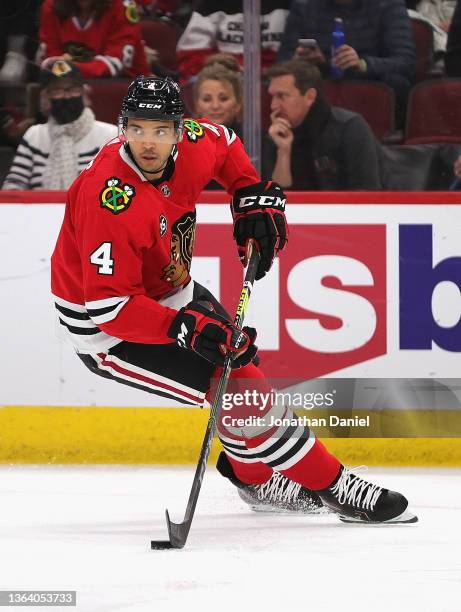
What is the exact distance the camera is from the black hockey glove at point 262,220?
3.24m

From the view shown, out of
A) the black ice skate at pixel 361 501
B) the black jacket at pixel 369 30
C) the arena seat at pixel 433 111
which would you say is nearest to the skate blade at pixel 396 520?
the black ice skate at pixel 361 501

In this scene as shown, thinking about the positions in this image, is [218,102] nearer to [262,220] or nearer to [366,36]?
[366,36]

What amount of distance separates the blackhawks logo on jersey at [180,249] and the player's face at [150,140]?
0.62 feet

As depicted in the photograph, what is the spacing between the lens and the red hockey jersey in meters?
2.85

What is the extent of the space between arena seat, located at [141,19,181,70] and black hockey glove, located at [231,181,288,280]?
87 cm

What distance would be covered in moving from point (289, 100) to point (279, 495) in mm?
1266

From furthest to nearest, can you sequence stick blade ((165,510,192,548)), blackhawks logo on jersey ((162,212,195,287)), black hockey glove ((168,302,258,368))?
1. blackhawks logo on jersey ((162,212,195,287))
2. stick blade ((165,510,192,548))
3. black hockey glove ((168,302,258,368))

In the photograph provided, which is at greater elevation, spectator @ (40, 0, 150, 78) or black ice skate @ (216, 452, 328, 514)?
spectator @ (40, 0, 150, 78)

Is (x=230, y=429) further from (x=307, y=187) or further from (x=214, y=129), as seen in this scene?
(x=307, y=187)

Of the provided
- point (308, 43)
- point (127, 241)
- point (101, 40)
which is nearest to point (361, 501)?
point (127, 241)

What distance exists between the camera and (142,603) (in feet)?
8.09

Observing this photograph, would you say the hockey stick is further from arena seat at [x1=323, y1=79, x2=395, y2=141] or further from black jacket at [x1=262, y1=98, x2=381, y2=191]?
arena seat at [x1=323, y1=79, x2=395, y2=141]

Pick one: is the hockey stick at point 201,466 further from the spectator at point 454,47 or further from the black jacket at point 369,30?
the spectator at point 454,47

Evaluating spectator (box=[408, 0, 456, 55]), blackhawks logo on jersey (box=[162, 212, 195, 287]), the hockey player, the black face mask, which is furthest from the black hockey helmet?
spectator (box=[408, 0, 456, 55])
